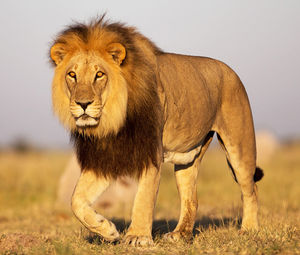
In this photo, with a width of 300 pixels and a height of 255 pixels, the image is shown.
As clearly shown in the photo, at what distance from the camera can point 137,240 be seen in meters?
4.06

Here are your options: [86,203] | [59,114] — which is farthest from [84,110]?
[86,203]

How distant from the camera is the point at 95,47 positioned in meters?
4.12

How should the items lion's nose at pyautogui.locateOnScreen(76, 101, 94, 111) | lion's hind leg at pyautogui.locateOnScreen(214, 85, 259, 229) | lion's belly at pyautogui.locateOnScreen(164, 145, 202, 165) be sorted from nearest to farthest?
lion's nose at pyautogui.locateOnScreen(76, 101, 94, 111) → lion's belly at pyautogui.locateOnScreen(164, 145, 202, 165) → lion's hind leg at pyautogui.locateOnScreen(214, 85, 259, 229)

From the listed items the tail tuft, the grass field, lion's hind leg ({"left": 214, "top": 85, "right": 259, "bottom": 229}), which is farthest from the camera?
the tail tuft

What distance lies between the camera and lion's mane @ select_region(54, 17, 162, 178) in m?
4.13

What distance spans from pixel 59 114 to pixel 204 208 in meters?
4.39

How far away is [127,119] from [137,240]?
2.86 feet

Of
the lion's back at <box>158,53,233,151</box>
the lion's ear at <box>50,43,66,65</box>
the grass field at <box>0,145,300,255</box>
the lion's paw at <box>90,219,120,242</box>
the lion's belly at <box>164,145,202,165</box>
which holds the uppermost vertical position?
the lion's ear at <box>50,43,66,65</box>

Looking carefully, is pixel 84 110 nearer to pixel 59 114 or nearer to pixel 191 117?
pixel 59 114

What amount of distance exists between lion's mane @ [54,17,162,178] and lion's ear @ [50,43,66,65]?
46 millimetres

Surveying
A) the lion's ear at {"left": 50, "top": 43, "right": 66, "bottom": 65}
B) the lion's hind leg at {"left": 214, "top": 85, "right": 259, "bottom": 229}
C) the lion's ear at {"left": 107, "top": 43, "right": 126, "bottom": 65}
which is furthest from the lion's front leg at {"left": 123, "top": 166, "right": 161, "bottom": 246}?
the lion's hind leg at {"left": 214, "top": 85, "right": 259, "bottom": 229}

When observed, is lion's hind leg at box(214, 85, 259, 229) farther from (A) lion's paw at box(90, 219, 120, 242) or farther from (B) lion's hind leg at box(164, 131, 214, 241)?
(A) lion's paw at box(90, 219, 120, 242)

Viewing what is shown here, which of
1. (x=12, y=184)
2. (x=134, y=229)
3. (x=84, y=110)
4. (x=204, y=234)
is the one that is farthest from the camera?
(x=12, y=184)

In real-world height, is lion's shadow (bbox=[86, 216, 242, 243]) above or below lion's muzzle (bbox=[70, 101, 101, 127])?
below
